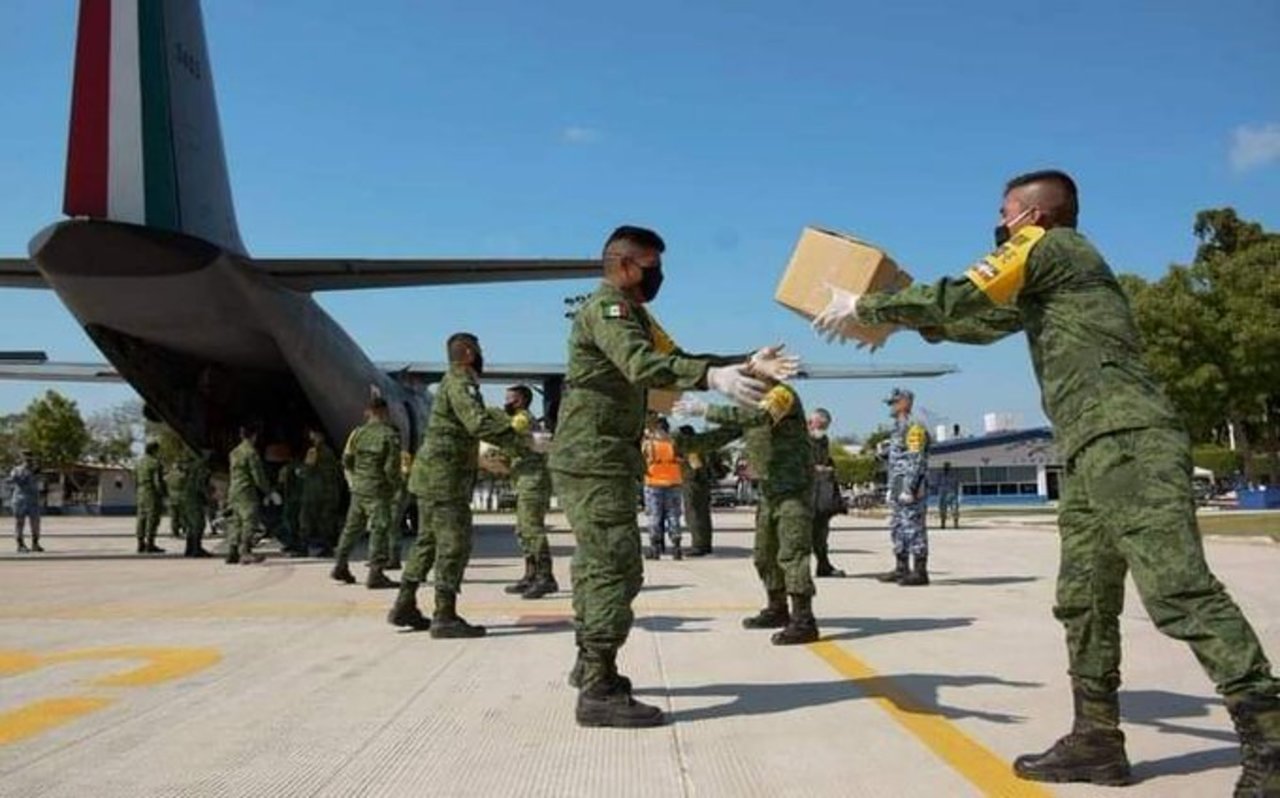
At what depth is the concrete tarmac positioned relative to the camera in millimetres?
3793

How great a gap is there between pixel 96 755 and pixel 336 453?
1301cm

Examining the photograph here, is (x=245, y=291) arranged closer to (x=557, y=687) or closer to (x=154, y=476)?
(x=154, y=476)

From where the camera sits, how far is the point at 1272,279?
38125 mm

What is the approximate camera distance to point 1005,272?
3744mm

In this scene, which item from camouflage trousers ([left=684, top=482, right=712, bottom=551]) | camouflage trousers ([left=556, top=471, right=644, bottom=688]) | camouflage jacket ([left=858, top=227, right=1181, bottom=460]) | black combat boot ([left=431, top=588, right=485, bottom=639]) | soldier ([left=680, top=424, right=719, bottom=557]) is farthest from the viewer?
camouflage trousers ([left=684, top=482, right=712, bottom=551])

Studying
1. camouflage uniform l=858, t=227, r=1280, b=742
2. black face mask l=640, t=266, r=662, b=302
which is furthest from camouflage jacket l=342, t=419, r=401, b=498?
camouflage uniform l=858, t=227, r=1280, b=742

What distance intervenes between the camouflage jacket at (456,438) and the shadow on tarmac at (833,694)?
234 centimetres

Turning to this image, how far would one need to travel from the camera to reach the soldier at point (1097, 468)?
10.9 feet

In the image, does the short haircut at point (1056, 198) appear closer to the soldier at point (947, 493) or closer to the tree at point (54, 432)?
the soldier at point (947, 493)

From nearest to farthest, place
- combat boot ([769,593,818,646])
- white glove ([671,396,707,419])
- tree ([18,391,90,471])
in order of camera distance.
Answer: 1. white glove ([671,396,707,419])
2. combat boot ([769,593,818,646])
3. tree ([18,391,90,471])

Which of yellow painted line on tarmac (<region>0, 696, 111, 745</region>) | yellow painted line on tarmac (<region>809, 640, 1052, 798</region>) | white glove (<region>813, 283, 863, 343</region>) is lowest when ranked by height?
yellow painted line on tarmac (<region>809, 640, 1052, 798</region>)

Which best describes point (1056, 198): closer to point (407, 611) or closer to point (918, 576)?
point (407, 611)

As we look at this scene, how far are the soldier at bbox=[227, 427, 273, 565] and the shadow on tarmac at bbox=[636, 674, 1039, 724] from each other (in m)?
10.3

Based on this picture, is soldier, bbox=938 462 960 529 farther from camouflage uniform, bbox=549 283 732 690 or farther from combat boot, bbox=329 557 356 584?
camouflage uniform, bbox=549 283 732 690
